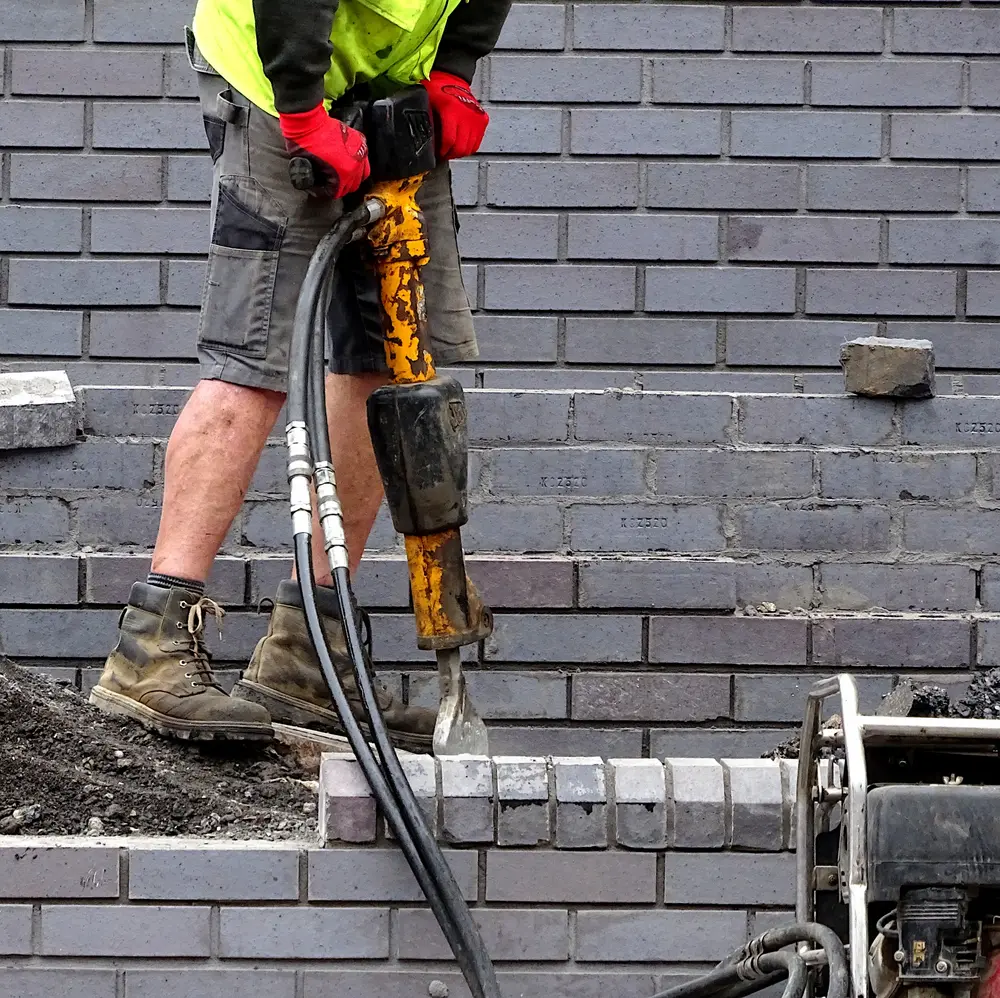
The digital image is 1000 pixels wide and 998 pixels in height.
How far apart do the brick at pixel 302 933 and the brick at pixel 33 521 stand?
63.1 inches

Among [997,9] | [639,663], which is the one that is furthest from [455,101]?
[997,9]

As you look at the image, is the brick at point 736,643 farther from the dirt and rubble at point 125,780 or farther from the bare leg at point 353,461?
the dirt and rubble at point 125,780

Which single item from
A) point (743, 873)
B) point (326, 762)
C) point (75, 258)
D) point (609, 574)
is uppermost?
point (75, 258)

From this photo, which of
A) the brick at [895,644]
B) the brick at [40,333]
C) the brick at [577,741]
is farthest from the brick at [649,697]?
the brick at [40,333]

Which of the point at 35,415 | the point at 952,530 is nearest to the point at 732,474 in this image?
the point at 952,530

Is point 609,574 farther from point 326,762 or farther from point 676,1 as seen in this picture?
point 676,1

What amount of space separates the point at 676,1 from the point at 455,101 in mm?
1893

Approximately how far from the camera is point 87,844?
228 cm

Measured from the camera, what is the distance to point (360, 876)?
2.27m

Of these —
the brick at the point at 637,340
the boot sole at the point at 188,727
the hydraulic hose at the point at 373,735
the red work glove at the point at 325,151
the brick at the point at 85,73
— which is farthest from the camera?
the brick at the point at 637,340

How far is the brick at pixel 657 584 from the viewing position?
3.63 meters

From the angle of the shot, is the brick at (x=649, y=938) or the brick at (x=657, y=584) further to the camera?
the brick at (x=657, y=584)

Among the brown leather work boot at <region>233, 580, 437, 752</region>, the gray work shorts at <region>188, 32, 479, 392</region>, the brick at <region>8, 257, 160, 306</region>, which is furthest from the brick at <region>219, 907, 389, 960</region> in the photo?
the brick at <region>8, 257, 160, 306</region>

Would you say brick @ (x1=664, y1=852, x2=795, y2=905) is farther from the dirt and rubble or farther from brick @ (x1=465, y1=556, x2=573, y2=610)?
brick @ (x1=465, y1=556, x2=573, y2=610)
